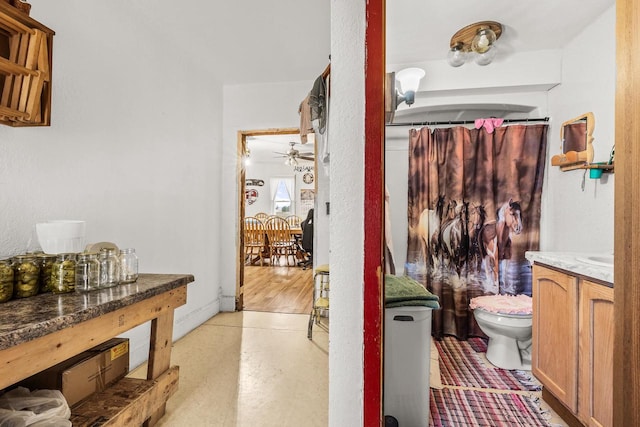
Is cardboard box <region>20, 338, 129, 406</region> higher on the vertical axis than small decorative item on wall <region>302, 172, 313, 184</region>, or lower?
lower

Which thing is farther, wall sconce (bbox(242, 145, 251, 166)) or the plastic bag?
wall sconce (bbox(242, 145, 251, 166))

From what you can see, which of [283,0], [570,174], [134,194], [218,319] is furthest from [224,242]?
[570,174]

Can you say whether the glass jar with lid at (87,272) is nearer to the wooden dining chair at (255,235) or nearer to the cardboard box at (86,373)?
the cardboard box at (86,373)

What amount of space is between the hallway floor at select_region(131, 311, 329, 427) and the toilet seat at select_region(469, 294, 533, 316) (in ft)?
3.75

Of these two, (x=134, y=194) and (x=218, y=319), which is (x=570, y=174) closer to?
(x=134, y=194)

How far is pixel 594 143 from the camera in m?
1.78

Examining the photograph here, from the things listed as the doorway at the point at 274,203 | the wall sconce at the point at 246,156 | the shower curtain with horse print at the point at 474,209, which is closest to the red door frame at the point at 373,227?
the shower curtain with horse print at the point at 474,209

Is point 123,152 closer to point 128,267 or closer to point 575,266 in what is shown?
point 128,267

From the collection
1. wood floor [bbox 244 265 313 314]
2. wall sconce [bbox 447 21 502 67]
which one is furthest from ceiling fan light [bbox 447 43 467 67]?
wood floor [bbox 244 265 313 314]

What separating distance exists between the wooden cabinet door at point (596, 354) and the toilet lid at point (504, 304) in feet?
1.64

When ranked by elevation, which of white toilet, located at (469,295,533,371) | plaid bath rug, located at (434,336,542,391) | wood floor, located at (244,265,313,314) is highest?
white toilet, located at (469,295,533,371)

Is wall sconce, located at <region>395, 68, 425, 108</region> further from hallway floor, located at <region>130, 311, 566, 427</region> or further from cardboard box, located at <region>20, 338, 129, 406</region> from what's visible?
cardboard box, located at <region>20, 338, 129, 406</region>

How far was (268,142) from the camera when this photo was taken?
6082 millimetres

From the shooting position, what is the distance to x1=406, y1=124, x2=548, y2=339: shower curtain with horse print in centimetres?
196
